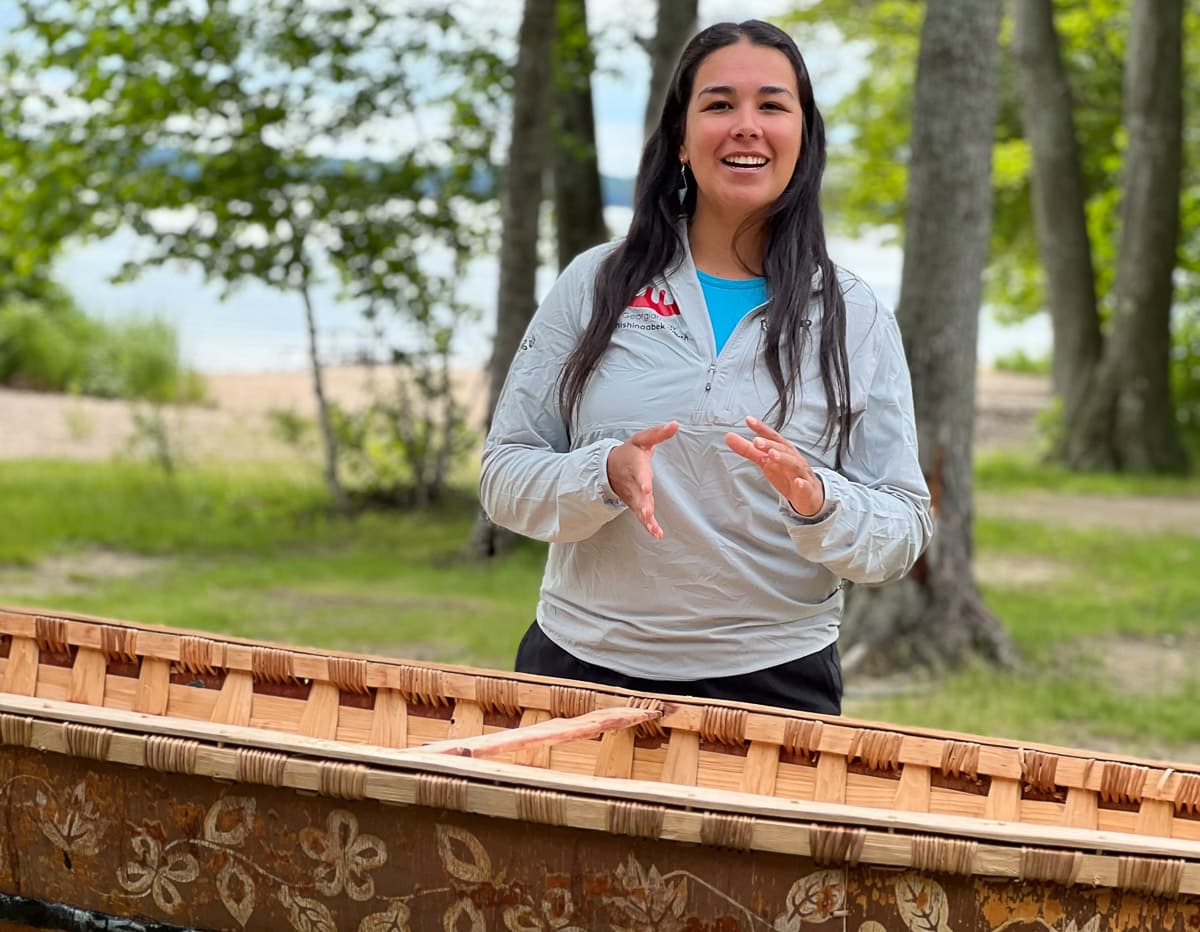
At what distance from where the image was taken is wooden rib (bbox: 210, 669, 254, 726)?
369 centimetres

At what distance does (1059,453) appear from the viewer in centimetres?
1730

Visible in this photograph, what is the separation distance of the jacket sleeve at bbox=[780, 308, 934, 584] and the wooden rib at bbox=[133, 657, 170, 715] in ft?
5.36

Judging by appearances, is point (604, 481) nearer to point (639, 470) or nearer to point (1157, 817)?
point (639, 470)

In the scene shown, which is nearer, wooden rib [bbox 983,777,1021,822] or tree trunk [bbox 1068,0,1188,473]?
wooden rib [bbox 983,777,1021,822]

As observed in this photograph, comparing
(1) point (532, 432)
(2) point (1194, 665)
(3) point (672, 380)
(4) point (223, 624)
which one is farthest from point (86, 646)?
(2) point (1194, 665)

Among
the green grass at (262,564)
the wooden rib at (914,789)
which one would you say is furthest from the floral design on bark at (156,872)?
the green grass at (262,564)

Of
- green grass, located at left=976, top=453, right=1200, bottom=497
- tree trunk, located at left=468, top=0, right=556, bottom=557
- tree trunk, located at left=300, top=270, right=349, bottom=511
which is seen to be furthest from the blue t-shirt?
green grass, located at left=976, top=453, right=1200, bottom=497

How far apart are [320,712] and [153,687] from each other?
0.45 m

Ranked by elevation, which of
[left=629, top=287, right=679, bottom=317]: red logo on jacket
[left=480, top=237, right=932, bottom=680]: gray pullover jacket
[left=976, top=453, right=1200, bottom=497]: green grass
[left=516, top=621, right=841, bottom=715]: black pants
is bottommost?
[left=976, top=453, right=1200, bottom=497]: green grass

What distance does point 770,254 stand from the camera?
307 centimetres

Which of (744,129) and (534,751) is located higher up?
(744,129)

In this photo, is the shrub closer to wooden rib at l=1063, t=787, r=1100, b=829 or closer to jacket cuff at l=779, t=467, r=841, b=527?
wooden rib at l=1063, t=787, r=1100, b=829

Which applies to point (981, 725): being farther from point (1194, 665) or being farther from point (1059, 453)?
point (1059, 453)

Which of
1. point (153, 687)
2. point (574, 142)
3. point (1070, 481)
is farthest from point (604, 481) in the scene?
point (1070, 481)
